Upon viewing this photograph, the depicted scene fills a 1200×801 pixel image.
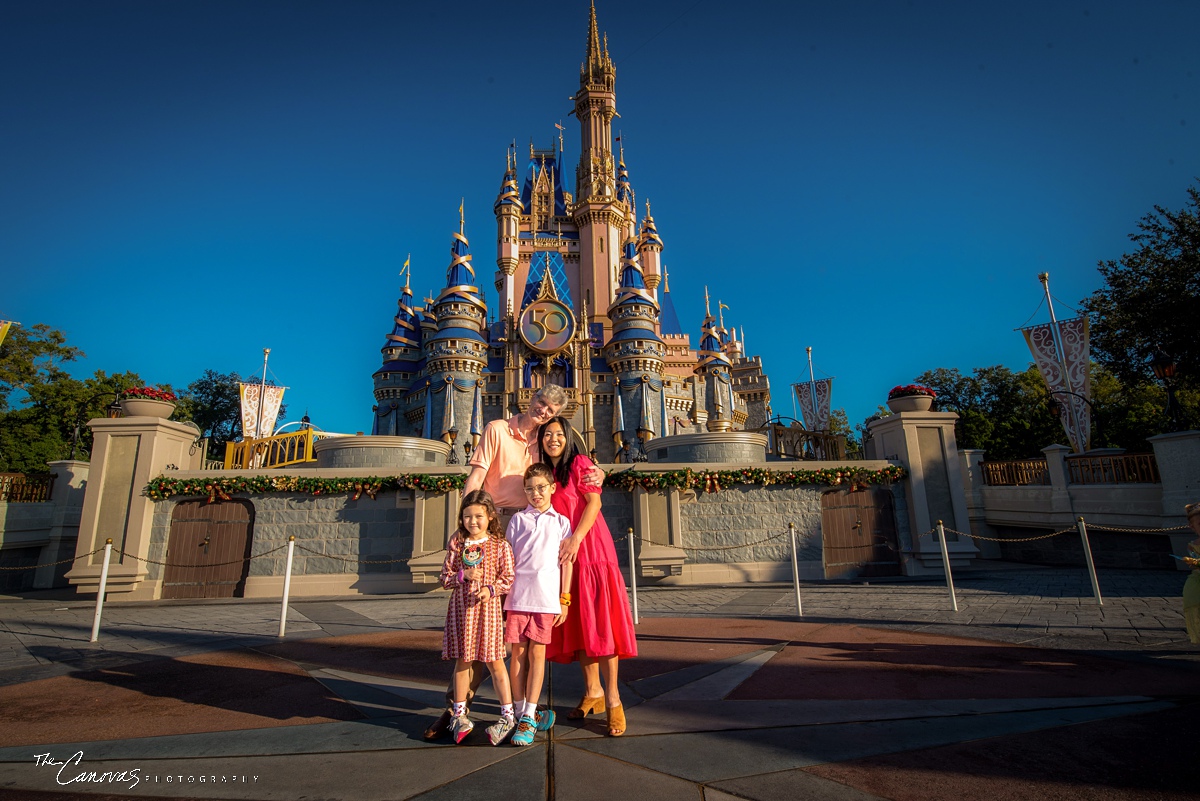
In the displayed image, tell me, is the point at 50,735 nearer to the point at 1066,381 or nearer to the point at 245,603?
the point at 245,603

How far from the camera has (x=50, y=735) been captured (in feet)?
11.1

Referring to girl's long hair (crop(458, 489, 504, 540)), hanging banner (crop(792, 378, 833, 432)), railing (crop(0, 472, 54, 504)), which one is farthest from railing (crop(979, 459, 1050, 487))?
railing (crop(0, 472, 54, 504))

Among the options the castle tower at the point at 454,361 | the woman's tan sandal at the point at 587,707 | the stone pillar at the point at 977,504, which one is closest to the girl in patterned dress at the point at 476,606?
the woman's tan sandal at the point at 587,707

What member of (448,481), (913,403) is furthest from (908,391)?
(448,481)

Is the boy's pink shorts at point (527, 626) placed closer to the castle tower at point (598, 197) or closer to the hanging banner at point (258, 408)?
the hanging banner at point (258, 408)

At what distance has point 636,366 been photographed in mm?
39500

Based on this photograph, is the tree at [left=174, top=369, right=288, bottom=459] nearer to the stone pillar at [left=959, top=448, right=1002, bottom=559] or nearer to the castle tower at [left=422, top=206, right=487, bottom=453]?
the castle tower at [left=422, top=206, right=487, bottom=453]

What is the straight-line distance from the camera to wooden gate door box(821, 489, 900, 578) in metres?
11.9

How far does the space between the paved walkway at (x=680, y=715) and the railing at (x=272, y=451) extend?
968cm

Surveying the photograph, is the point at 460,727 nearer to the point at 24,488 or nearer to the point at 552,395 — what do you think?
the point at 552,395

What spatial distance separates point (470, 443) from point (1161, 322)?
31544 mm

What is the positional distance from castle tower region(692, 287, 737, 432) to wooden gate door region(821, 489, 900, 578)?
2775 cm

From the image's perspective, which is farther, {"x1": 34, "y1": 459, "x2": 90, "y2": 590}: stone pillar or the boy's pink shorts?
{"x1": 34, "y1": 459, "x2": 90, "y2": 590}: stone pillar

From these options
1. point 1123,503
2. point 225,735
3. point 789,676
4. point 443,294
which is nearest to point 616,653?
point 789,676
